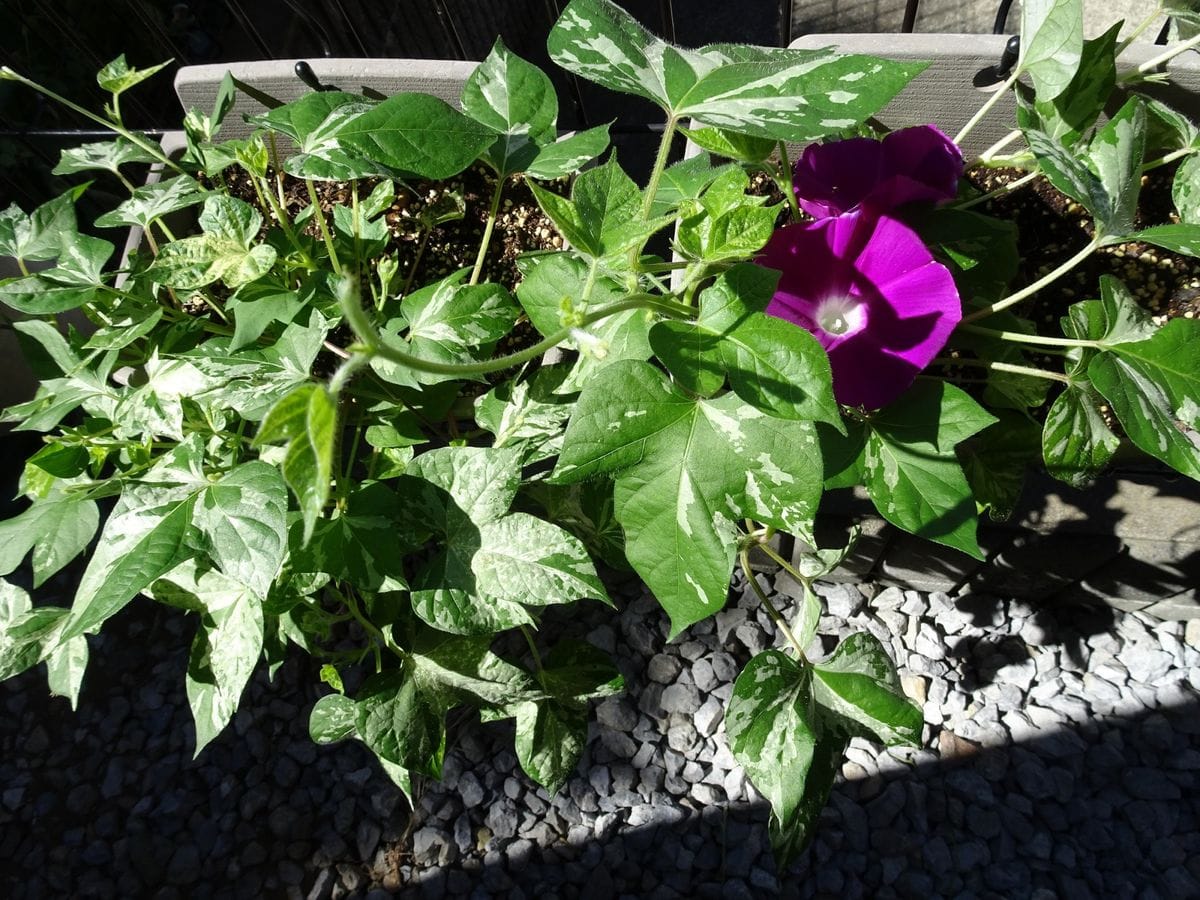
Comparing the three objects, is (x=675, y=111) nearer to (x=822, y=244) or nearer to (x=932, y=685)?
(x=822, y=244)

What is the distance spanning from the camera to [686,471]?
0.73 m

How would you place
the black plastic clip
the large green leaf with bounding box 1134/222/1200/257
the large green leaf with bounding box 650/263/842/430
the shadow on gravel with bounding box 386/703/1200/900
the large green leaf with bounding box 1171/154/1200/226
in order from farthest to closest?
1. the shadow on gravel with bounding box 386/703/1200/900
2. the black plastic clip
3. the large green leaf with bounding box 1171/154/1200/226
4. the large green leaf with bounding box 1134/222/1200/257
5. the large green leaf with bounding box 650/263/842/430

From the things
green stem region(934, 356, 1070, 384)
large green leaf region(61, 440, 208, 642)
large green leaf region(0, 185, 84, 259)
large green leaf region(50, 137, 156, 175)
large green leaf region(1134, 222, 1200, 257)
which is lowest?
green stem region(934, 356, 1070, 384)

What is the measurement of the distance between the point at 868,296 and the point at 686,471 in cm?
23

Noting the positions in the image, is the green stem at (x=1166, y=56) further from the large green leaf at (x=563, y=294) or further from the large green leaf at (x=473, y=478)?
the large green leaf at (x=473, y=478)

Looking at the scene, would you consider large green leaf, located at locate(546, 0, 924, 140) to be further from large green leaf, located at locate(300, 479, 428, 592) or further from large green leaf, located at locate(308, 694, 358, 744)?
large green leaf, located at locate(308, 694, 358, 744)

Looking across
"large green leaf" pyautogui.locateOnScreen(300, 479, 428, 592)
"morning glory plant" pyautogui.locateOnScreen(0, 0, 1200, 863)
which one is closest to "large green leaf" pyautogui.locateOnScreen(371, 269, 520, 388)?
"morning glory plant" pyautogui.locateOnScreen(0, 0, 1200, 863)

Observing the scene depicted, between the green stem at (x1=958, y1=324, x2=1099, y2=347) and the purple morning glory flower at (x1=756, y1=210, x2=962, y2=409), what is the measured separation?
0.08 m

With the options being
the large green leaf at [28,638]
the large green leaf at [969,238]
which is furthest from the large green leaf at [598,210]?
the large green leaf at [28,638]

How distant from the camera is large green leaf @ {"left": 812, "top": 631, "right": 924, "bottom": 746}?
879 mm

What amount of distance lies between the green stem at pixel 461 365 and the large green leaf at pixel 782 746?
0.39 meters

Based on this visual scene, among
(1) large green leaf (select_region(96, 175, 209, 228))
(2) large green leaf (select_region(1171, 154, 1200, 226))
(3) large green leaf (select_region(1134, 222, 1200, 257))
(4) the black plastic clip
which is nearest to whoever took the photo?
(3) large green leaf (select_region(1134, 222, 1200, 257))

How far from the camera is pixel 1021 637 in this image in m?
1.45

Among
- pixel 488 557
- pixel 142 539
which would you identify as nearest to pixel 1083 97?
pixel 488 557
